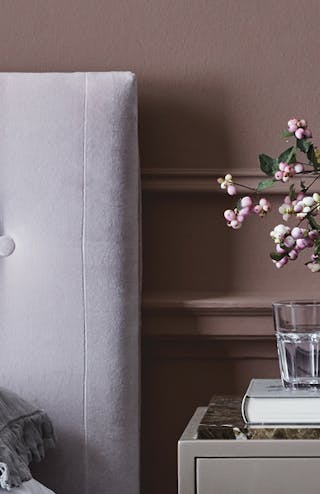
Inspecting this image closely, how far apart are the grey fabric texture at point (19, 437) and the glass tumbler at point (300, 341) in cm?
30

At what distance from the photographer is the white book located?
0.95 metres

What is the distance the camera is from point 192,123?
1268 millimetres

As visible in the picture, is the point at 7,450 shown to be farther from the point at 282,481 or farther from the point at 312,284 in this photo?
the point at 312,284

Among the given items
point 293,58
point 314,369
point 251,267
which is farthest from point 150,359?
point 293,58

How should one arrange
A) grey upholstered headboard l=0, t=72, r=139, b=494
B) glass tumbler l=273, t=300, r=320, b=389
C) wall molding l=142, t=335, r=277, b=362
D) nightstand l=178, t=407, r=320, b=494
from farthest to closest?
wall molding l=142, t=335, r=277, b=362
grey upholstered headboard l=0, t=72, r=139, b=494
glass tumbler l=273, t=300, r=320, b=389
nightstand l=178, t=407, r=320, b=494

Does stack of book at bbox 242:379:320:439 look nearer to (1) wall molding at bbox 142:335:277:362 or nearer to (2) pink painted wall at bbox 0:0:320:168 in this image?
(1) wall molding at bbox 142:335:277:362

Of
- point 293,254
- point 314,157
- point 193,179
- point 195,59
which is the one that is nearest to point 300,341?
point 293,254

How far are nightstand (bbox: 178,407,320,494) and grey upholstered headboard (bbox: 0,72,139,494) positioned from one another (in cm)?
25

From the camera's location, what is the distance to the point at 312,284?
126cm

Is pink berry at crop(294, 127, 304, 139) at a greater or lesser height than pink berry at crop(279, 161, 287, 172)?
greater

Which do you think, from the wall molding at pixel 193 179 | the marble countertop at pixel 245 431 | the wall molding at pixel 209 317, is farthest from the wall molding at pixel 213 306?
the marble countertop at pixel 245 431

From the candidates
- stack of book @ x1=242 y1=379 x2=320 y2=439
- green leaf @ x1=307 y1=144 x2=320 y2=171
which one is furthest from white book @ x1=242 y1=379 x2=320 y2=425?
green leaf @ x1=307 y1=144 x2=320 y2=171

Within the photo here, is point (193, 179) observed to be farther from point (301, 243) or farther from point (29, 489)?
point (29, 489)

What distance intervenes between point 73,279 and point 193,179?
23 centimetres
